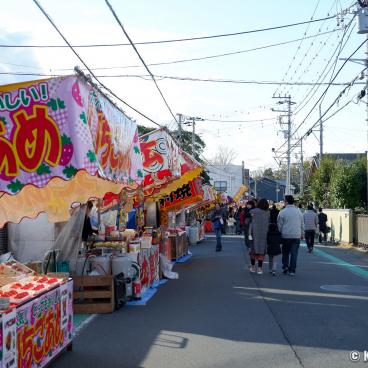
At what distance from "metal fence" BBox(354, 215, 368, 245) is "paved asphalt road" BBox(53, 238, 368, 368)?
392 inches

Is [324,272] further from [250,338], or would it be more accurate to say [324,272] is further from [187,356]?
[187,356]

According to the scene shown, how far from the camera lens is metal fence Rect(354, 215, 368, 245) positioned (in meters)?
22.3

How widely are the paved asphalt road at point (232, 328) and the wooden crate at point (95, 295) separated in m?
0.23

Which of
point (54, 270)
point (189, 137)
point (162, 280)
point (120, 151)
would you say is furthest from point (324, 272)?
point (189, 137)

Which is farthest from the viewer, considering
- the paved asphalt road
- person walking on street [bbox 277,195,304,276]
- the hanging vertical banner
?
person walking on street [bbox 277,195,304,276]

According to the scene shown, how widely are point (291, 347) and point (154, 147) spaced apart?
6.94 m

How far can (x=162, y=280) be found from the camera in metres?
12.9

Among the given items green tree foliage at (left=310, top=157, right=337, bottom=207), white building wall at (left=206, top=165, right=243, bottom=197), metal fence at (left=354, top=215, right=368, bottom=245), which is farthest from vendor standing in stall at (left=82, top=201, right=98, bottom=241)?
white building wall at (left=206, top=165, right=243, bottom=197)

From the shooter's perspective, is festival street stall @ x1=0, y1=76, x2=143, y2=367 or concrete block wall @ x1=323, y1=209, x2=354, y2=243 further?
concrete block wall @ x1=323, y1=209, x2=354, y2=243

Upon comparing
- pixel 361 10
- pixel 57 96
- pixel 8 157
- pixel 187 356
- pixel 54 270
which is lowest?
pixel 187 356

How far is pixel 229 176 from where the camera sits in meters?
88.4

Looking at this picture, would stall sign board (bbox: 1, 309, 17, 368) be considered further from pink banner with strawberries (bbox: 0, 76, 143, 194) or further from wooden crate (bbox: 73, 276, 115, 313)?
wooden crate (bbox: 73, 276, 115, 313)

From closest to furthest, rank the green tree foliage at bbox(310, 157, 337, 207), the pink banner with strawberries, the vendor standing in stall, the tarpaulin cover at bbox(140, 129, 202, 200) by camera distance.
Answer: the pink banner with strawberries, the vendor standing in stall, the tarpaulin cover at bbox(140, 129, 202, 200), the green tree foliage at bbox(310, 157, 337, 207)

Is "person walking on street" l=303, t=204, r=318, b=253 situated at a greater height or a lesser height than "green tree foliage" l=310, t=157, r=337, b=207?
lesser
